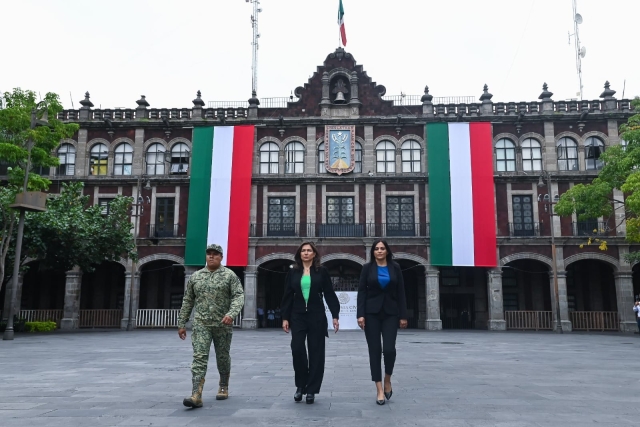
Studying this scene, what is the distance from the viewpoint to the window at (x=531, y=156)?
1215 inches

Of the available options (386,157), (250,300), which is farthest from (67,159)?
(386,157)

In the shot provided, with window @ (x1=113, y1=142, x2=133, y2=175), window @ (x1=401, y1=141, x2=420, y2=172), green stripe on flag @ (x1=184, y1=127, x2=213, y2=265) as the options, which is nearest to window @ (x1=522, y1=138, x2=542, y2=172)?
window @ (x1=401, y1=141, x2=420, y2=172)

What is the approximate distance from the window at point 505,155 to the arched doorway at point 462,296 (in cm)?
580

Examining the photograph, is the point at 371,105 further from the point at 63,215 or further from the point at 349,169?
the point at 63,215

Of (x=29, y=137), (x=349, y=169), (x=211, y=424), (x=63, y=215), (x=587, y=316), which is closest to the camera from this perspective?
(x=211, y=424)

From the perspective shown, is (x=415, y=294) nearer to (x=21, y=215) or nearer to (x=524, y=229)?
(x=524, y=229)

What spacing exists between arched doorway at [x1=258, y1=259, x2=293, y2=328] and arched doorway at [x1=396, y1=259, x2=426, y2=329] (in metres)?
6.78

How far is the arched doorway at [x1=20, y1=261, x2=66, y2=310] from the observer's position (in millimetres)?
32406

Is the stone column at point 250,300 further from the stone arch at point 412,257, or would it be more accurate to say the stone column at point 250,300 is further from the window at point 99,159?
the window at point 99,159

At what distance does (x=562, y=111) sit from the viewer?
31.2 m

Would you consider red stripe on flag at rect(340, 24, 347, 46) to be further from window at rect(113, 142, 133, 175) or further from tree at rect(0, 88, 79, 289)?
tree at rect(0, 88, 79, 289)

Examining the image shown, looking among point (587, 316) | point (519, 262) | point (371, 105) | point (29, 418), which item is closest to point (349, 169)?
point (371, 105)

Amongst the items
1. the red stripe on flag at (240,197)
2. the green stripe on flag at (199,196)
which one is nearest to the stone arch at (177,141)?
the green stripe on flag at (199,196)

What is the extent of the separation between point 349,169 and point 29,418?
26186 mm
